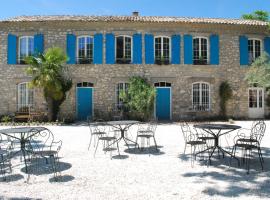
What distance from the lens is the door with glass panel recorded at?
16.8 m

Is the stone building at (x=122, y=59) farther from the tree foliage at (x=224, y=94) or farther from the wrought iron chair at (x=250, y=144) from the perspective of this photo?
the wrought iron chair at (x=250, y=144)

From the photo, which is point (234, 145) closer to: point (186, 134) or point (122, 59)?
point (186, 134)

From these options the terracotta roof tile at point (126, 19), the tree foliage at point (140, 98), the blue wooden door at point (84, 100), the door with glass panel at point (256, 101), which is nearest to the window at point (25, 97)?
the blue wooden door at point (84, 100)

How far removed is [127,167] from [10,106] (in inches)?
482

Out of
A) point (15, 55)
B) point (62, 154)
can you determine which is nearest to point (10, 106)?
point (15, 55)

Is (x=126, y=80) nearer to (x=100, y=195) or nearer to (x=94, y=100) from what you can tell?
(x=94, y=100)

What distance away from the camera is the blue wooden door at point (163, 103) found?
16031 millimetres

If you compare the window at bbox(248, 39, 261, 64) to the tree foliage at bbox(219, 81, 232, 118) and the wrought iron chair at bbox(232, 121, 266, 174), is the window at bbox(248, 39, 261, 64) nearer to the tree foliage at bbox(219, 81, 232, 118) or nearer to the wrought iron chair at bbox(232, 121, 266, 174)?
the tree foliage at bbox(219, 81, 232, 118)

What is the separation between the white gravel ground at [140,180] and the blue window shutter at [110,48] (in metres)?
9.68

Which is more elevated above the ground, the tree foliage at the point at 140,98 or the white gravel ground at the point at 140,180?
the tree foliage at the point at 140,98

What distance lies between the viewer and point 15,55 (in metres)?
15.9

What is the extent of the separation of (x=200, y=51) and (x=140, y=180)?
1280 centimetres

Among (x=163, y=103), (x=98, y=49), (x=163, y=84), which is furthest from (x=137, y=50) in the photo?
(x=163, y=103)

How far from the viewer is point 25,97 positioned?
15977 mm
